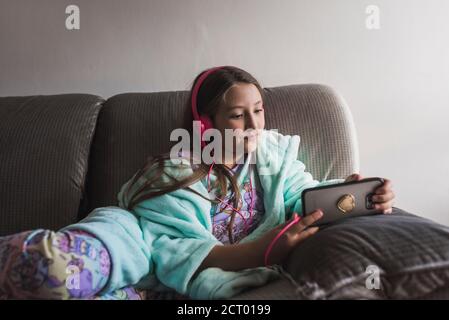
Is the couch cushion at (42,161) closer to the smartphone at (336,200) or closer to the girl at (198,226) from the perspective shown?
the girl at (198,226)

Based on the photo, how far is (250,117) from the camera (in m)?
1.05

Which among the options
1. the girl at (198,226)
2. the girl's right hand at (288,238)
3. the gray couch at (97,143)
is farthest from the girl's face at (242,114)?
the girl's right hand at (288,238)

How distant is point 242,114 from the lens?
41.6 inches

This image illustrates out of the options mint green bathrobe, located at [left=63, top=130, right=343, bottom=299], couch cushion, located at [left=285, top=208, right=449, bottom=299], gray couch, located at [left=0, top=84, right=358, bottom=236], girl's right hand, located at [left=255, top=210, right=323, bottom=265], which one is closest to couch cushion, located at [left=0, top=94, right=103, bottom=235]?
gray couch, located at [left=0, top=84, right=358, bottom=236]

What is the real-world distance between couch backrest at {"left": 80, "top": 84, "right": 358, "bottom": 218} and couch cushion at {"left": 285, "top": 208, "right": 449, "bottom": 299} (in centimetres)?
46

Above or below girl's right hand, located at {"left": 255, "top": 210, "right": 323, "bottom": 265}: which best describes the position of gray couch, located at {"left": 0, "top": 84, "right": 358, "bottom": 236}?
above

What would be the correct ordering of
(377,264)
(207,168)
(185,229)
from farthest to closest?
(207,168) < (185,229) < (377,264)

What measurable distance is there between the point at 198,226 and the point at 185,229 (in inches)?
1.2

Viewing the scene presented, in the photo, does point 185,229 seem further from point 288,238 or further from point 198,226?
point 288,238

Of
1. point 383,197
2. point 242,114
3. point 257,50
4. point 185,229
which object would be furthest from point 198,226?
point 257,50

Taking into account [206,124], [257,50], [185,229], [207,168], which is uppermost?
[257,50]

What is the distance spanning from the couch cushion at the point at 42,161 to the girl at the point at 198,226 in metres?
0.22

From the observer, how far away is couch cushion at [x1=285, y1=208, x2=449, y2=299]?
668 mm

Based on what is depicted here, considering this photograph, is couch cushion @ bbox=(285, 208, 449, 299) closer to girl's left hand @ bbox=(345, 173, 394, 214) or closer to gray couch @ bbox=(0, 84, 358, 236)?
girl's left hand @ bbox=(345, 173, 394, 214)
